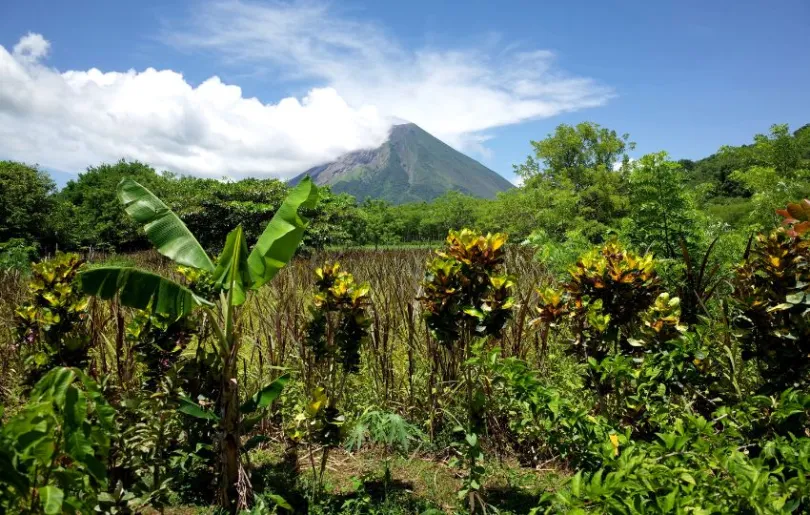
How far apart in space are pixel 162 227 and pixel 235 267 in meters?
0.81

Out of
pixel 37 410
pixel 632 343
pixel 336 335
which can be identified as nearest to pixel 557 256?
pixel 632 343

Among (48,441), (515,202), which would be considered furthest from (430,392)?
(515,202)

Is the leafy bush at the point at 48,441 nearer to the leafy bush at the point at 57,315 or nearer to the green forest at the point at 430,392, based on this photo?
the green forest at the point at 430,392

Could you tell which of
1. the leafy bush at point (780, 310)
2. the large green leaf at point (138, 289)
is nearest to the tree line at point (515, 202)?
the leafy bush at point (780, 310)

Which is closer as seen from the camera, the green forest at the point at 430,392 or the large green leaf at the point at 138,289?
the green forest at the point at 430,392

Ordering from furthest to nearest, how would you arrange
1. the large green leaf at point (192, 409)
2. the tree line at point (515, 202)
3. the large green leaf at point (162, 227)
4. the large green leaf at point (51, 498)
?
the tree line at point (515, 202), the large green leaf at point (162, 227), the large green leaf at point (192, 409), the large green leaf at point (51, 498)

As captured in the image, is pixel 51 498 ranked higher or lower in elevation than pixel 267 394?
higher

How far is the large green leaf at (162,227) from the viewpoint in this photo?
303 centimetres

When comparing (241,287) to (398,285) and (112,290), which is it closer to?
(112,290)

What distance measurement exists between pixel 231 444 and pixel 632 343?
89.2 inches

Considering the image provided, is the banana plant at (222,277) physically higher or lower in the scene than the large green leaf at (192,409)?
higher

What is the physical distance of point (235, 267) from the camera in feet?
9.01

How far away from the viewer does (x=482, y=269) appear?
105 inches

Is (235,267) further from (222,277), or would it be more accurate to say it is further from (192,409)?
(192,409)
